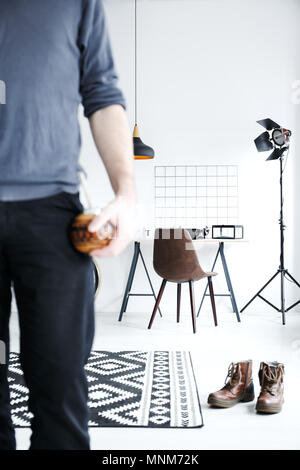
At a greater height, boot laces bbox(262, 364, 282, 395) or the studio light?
the studio light

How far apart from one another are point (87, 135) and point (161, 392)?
3.35 m

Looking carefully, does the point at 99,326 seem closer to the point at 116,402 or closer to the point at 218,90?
the point at 116,402

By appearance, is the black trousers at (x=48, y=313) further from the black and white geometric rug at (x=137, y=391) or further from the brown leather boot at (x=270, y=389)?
the brown leather boot at (x=270, y=389)

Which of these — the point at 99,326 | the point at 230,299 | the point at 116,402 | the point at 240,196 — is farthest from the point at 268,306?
the point at 116,402

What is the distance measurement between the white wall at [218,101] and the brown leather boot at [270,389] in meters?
2.74

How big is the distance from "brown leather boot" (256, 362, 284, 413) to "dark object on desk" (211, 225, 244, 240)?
2.45 meters

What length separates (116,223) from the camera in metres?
0.74

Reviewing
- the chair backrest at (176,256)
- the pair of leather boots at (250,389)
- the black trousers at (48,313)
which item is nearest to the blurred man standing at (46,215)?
the black trousers at (48,313)

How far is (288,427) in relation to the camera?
1.81 metres

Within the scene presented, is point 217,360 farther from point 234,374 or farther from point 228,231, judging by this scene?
point 228,231

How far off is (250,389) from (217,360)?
2.40ft

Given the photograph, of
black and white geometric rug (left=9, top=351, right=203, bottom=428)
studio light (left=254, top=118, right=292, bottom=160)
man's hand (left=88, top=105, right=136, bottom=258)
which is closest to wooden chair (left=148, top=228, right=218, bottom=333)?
black and white geometric rug (left=9, top=351, right=203, bottom=428)

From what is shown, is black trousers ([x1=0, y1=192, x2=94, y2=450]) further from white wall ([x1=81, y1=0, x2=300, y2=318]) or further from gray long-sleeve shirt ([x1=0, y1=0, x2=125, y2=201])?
white wall ([x1=81, y1=0, x2=300, y2=318])

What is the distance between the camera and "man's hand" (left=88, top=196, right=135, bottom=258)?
713 millimetres
